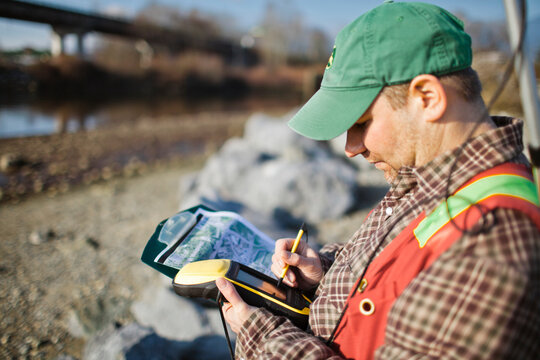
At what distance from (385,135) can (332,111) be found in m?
Answer: 0.19

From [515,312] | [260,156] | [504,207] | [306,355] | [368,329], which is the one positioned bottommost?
[260,156]

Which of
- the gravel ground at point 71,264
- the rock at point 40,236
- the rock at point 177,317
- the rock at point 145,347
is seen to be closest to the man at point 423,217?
the rock at point 145,347

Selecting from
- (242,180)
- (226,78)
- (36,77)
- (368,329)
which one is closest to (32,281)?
(242,180)

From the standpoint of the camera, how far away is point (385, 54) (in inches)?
39.1

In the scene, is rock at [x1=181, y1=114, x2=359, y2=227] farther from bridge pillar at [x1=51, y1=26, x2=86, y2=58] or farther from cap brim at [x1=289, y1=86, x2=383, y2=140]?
bridge pillar at [x1=51, y1=26, x2=86, y2=58]

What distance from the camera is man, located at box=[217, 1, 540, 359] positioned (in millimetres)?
779

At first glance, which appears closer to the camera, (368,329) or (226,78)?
(368,329)

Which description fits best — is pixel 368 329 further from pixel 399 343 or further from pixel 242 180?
pixel 242 180

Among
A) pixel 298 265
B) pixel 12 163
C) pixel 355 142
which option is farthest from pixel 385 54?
pixel 12 163

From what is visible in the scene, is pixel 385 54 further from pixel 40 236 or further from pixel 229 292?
pixel 40 236

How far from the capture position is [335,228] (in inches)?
176

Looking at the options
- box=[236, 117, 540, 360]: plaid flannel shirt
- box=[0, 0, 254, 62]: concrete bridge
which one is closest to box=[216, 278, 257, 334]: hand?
box=[236, 117, 540, 360]: plaid flannel shirt

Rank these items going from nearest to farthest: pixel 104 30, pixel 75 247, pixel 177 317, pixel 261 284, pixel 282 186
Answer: pixel 261 284 → pixel 177 317 → pixel 75 247 → pixel 282 186 → pixel 104 30

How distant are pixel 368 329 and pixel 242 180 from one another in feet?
14.2
